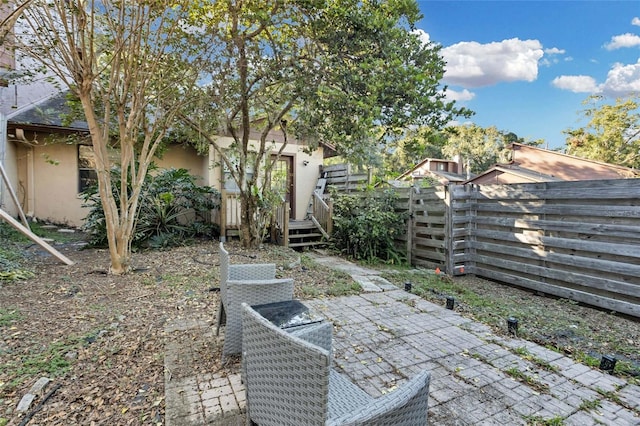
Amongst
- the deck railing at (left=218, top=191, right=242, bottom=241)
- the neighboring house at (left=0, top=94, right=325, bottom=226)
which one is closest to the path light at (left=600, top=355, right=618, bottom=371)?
the deck railing at (left=218, top=191, right=242, bottom=241)

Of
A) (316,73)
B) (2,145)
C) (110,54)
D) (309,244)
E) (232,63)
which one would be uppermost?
(232,63)

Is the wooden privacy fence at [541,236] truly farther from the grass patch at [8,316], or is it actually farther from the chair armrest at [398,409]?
the grass patch at [8,316]

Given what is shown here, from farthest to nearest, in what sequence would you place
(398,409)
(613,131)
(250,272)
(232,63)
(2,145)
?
(613,131) → (2,145) → (232,63) → (250,272) → (398,409)

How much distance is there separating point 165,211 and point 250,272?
514 centimetres

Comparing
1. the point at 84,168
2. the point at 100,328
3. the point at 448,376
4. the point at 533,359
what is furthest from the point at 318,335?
the point at 84,168

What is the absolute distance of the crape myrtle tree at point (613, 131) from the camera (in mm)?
17125

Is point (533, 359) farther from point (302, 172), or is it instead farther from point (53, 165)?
point (53, 165)

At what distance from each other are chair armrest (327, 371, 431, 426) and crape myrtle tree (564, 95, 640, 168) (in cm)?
2249

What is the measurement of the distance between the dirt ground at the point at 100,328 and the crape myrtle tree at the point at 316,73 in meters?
2.56

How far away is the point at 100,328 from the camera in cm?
312

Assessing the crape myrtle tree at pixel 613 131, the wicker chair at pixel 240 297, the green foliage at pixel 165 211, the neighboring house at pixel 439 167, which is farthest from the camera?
the neighboring house at pixel 439 167

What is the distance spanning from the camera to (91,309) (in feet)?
11.7

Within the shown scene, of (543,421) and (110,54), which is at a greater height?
(110,54)

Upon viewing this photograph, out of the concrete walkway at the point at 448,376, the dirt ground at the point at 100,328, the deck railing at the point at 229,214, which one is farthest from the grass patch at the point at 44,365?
the deck railing at the point at 229,214
